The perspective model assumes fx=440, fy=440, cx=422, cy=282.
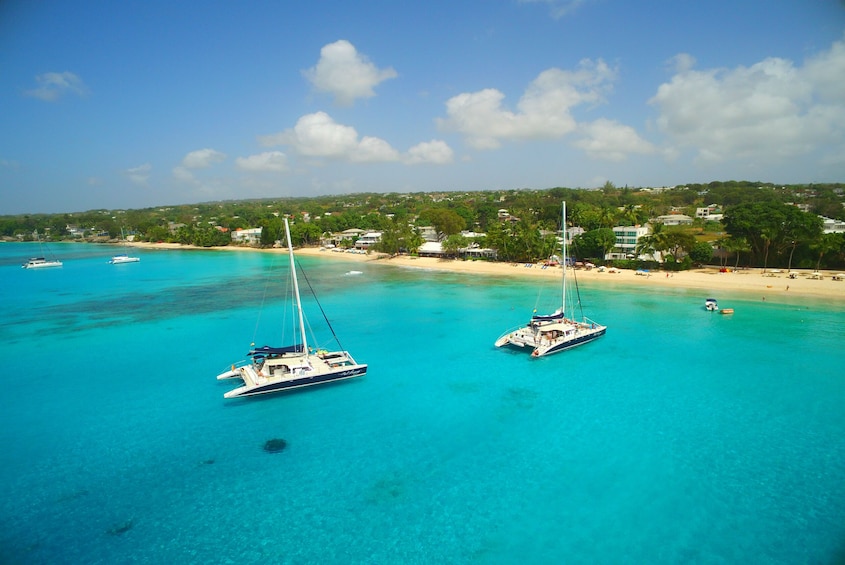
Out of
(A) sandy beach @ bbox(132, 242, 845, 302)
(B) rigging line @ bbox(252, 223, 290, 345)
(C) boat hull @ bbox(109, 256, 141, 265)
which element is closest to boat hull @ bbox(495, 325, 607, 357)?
(B) rigging line @ bbox(252, 223, 290, 345)

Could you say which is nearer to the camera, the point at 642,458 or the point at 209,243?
the point at 642,458

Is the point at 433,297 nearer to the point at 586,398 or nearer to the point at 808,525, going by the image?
the point at 586,398

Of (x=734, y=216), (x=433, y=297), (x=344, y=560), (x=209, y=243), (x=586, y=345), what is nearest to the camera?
(x=344, y=560)

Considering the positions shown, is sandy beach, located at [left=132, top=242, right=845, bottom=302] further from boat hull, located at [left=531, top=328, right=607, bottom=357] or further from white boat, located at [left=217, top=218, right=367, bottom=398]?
white boat, located at [left=217, top=218, right=367, bottom=398]

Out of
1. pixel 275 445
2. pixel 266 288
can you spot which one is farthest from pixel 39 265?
pixel 275 445

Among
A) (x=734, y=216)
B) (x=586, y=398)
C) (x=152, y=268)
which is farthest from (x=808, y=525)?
(x=152, y=268)

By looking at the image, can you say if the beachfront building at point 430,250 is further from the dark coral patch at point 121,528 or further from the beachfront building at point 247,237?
the dark coral patch at point 121,528

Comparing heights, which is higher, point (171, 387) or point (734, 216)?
point (734, 216)
